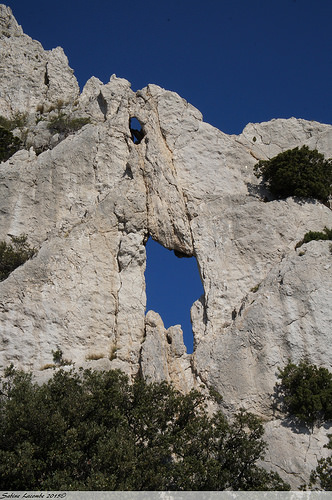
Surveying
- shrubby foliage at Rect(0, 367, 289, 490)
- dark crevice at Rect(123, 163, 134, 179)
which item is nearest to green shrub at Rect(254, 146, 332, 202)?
dark crevice at Rect(123, 163, 134, 179)

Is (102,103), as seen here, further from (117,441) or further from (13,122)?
(117,441)

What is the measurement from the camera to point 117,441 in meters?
20.5

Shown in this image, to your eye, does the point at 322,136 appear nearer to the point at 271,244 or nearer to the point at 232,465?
the point at 271,244

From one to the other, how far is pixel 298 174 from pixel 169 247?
9016 millimetres

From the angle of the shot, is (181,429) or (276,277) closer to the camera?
(181,429)

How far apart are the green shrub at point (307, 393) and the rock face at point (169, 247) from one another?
822 mm

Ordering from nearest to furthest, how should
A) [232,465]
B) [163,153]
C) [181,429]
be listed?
[232,465] < [181,429] < [163,153]

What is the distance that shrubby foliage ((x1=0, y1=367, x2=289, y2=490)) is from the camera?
19609mm

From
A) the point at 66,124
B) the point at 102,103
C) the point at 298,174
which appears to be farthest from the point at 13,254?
the point at 298,174

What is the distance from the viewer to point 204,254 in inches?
1256

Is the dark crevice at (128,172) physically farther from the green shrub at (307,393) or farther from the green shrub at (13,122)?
the green shrub at (307,393)

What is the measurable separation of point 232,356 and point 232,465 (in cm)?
614

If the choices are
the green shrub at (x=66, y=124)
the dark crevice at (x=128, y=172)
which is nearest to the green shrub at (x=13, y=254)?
the dark crevice at (x=128, y=172)

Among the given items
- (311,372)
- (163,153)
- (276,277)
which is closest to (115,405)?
(311,372)
